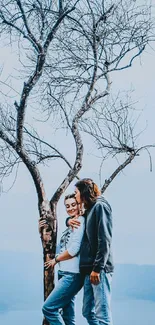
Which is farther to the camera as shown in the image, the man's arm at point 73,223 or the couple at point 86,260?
the man's arm at point 73,223

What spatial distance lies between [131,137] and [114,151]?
Answer: 169 millimetres

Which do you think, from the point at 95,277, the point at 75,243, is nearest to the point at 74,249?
the point at 75,243

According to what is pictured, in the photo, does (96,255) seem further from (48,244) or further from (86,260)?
(48,244)

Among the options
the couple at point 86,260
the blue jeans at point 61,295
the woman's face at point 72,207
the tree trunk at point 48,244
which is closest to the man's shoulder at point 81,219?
the couple at point 86,260

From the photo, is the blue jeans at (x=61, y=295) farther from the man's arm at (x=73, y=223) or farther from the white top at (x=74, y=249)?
the man's arm at (x=73, y=223)

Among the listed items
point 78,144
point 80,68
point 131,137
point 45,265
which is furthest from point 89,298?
point 80,68

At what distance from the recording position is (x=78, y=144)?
150 inches

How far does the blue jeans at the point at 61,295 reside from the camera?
2850 mm

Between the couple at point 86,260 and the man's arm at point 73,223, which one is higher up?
the man's arm at point 73,223

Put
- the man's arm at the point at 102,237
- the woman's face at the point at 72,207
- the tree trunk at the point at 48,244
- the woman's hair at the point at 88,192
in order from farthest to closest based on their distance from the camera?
1. the tree trunk at the point at 48,244
2. the woman's face at the point at 72,207
3. the woman's hair at the point at 88,192
4. the man's arm at the point at 102,237

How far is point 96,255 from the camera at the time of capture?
2617 mm

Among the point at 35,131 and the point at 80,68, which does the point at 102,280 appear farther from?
the point at 80,68

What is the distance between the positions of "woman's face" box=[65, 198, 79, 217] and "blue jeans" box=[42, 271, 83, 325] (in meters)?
0.34

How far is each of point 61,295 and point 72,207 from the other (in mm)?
490
